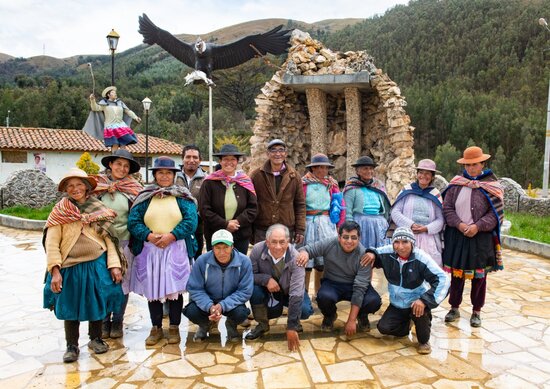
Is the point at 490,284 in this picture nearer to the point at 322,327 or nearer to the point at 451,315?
the point at 451,315

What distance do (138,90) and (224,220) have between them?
49.2 m

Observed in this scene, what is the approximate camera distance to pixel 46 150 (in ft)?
69.4

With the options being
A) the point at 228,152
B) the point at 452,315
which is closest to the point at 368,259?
the point at 452,315

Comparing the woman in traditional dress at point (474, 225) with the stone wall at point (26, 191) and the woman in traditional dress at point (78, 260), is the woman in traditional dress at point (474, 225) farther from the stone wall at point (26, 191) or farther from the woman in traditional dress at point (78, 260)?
the stone wall at point (26, 191)

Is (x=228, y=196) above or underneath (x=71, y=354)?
above

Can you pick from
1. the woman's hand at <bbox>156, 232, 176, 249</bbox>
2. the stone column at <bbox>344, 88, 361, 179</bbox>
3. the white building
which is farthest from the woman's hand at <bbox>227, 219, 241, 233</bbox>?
the white building

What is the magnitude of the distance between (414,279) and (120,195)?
2622 millimetres

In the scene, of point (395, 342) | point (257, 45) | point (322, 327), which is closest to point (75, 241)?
point (322, 327)

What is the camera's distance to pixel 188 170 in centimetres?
434

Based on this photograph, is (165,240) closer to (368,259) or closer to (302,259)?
(302,259)

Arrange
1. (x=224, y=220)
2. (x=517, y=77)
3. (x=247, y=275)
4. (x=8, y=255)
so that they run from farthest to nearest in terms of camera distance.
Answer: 1. (x=517, y=77)
2. (x=8, y=255)
3. (x=224, y=220)
4. (x=247, y=275)

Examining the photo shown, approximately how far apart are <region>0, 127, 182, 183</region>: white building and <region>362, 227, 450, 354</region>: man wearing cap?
59.6 feet

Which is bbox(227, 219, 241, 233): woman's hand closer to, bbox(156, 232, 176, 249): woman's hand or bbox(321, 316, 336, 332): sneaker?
bbox(156, 232, 176, 249): woman's hand

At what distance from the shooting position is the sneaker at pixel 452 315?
13.3 feet
